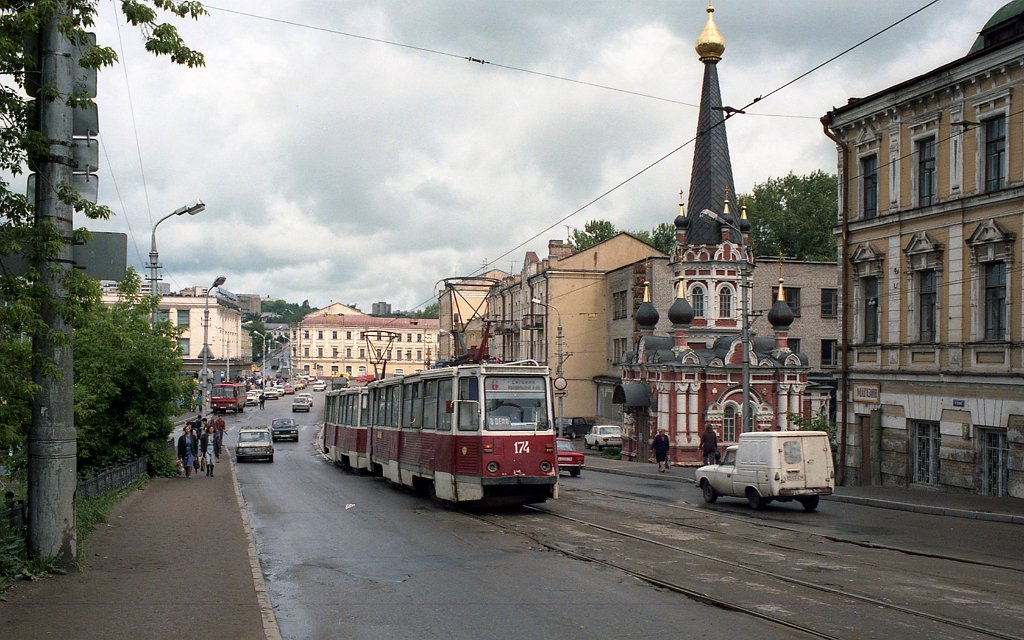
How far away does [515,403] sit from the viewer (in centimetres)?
2148

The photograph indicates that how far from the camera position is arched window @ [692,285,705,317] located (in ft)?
169

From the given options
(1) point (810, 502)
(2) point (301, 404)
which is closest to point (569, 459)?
(1) point (810, 502)

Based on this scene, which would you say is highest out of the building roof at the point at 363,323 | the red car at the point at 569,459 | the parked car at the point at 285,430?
the building roof at the point at 363,323

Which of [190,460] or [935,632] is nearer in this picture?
[935,632]

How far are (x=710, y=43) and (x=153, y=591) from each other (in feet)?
150

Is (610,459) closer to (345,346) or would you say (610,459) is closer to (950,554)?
(950,554)

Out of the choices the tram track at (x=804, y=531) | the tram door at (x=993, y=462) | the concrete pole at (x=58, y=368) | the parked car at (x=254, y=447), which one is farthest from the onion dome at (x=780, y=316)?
the concrete pole at (x=58, y=368)

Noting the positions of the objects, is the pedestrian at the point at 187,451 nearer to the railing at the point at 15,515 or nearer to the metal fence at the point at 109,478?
the metal fence at the point at 109,478

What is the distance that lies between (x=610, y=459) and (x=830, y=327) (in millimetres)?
24386

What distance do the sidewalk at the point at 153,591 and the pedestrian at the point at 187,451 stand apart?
13.7 meters

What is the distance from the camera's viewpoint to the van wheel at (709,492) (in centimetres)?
2530

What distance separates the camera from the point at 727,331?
51375mm

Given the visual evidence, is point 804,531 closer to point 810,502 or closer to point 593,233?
point 810,502

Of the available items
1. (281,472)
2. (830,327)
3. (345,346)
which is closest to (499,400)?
(281,472)
